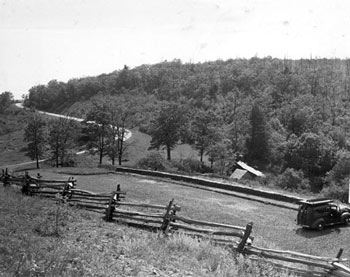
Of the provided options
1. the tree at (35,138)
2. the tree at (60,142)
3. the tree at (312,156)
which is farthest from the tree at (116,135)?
the tree at (312,156)

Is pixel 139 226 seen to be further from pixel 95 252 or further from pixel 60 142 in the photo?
pixel 60 142

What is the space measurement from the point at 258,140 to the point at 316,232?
47806 millimetres

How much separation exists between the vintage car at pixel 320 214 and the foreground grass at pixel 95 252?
5.64 m

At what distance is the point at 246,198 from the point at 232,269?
13507 mm

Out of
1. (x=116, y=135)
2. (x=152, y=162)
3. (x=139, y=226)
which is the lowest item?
(x=139, y=226)

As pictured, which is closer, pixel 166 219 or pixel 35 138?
pixel 166 219

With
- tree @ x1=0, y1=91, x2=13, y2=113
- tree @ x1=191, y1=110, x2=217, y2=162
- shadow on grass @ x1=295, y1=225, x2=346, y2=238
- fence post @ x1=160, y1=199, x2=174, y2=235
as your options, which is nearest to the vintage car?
shadow on grass @ x1=295, y1=225, x2=346, y2=238

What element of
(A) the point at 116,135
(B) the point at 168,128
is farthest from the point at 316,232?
(A) the point at 116,135

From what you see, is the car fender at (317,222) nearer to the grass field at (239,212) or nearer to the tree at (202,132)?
the grass field at (239,212)

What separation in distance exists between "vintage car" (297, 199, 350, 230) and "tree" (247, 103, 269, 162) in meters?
46.4

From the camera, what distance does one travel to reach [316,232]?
1609 cm

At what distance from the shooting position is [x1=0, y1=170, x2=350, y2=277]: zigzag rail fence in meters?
10.2

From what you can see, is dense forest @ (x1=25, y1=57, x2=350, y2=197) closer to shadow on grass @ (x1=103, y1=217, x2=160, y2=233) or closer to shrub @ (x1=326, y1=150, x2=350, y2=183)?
shrub @ (x1=326, y1=150, x2=350, y2=183)

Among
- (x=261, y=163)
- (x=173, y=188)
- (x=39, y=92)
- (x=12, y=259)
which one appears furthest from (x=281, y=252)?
(x=39, y=92)
